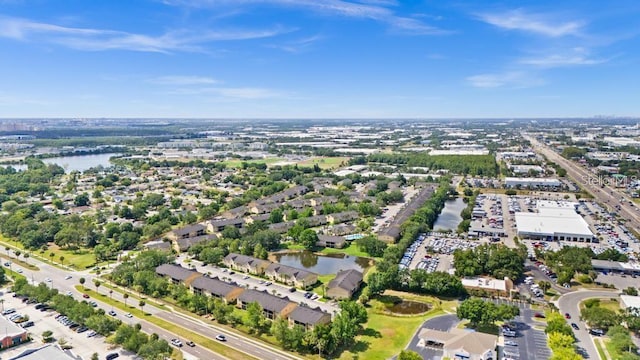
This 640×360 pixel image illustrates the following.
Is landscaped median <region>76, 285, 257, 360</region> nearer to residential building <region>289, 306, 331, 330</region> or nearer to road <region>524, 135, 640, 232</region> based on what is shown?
residential building <region>289, 306, 331, 330</region>

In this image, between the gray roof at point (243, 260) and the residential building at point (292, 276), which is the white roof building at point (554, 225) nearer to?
the residential building at point (292, 276)

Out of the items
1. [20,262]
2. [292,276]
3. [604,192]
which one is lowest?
[20,262]

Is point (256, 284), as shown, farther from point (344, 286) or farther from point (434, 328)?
point (434, 328)

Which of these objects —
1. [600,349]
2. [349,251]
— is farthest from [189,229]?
[600,349]

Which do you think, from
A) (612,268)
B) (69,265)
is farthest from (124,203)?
(612,268)

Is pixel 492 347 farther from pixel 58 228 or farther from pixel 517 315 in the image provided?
pixel 58 228

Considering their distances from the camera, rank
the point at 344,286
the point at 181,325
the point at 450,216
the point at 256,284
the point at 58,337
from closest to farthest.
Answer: the point at 58,337 → the point at 181,325 → the point at 344,286 → the point at 256,284 → the point at 450,216
